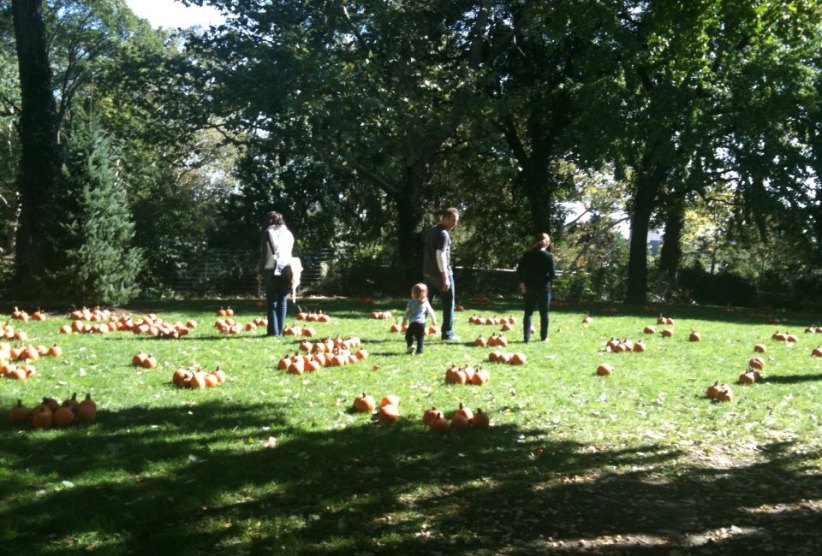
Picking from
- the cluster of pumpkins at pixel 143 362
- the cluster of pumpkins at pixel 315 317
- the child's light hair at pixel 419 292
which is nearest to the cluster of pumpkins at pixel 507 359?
the child's light hair at pixel 419 292

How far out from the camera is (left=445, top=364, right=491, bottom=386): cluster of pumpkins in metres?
9.54

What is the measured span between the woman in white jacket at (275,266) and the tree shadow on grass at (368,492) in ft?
20.3

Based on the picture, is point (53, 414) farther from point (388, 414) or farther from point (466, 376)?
point (466, 376)

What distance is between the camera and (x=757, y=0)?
1043cm

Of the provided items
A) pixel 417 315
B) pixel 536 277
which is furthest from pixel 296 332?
pixel 536 277

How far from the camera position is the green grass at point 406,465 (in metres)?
5.00

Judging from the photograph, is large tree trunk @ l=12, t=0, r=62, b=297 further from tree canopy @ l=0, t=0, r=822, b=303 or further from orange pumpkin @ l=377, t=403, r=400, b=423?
orange pumpkin @ l=377, t=403, r=400, b=423

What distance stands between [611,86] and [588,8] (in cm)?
1586

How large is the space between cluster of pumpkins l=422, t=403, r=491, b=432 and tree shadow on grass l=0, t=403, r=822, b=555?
88 millimetres

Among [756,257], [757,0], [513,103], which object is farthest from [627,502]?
[756,257]

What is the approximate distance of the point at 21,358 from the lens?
1009 cm

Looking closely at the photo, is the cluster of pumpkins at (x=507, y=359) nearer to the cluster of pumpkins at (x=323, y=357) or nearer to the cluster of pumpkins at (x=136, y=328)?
the cluster of pumpkins at (x=323, y=357)

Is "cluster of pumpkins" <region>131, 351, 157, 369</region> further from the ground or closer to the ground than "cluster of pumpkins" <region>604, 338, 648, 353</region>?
closer to the ground

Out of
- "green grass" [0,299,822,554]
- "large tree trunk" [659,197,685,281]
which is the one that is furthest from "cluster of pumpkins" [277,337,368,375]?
"large tree trunk" [659,197,685,281]
